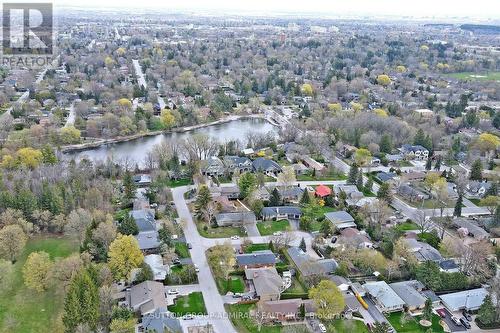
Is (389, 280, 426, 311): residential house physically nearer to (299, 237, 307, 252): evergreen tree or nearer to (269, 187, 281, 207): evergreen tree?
(299, 237, 307, 252): evergreen tree

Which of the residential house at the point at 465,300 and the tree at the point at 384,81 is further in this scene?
the tree at the point at 384,81

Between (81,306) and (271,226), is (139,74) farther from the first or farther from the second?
(81,306)

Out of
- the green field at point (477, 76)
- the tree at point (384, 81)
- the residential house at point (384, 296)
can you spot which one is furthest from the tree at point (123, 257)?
the green field at point (477, 76)

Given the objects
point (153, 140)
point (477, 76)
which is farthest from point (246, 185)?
point (477, 76)

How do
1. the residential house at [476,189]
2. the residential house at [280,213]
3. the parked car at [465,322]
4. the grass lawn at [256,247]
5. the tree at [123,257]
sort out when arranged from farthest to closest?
the residential house at [476,189], the residential house at [280,213], the grass lawn at [256,247], the tree at [123,257], the parked car at [465,322]

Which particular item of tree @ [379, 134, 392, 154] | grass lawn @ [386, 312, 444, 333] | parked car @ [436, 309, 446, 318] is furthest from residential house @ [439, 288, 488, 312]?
tree @ [379, 134, 392, 154]

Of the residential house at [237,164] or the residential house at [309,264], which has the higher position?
the residential house at [237,164]

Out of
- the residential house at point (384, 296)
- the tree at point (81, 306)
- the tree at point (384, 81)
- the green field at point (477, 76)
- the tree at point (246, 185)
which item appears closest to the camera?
the tree at point (81, 306)

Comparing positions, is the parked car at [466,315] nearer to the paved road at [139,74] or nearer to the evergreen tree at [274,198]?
the evergreen tree at [274,198]
